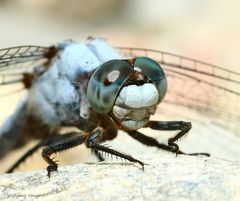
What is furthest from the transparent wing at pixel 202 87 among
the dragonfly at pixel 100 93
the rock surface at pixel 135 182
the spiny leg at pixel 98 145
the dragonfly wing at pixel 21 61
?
the rock surface at pixel 135 182

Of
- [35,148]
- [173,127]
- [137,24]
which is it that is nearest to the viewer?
[173,127]

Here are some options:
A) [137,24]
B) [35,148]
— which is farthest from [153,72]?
[137,24]

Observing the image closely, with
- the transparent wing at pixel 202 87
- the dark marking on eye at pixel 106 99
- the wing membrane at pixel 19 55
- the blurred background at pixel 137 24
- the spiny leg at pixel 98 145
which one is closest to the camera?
the spiny leg at pixel 98 145

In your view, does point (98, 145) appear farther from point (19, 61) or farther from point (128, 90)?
point (19, 61)

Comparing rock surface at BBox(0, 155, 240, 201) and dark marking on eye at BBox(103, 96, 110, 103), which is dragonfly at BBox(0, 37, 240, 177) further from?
rock surface at BBox(0, 155, 240, 201)

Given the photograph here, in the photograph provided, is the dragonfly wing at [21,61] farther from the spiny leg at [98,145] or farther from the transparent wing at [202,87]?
the spiny leg at [98,145]

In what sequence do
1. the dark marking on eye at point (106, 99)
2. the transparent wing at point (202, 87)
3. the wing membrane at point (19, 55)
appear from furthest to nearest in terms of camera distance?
1. the transparent wing at point (202, 87)
2. the wing membrane at point (19, 55)
3. the dark marking on eye at point (106, 99)
